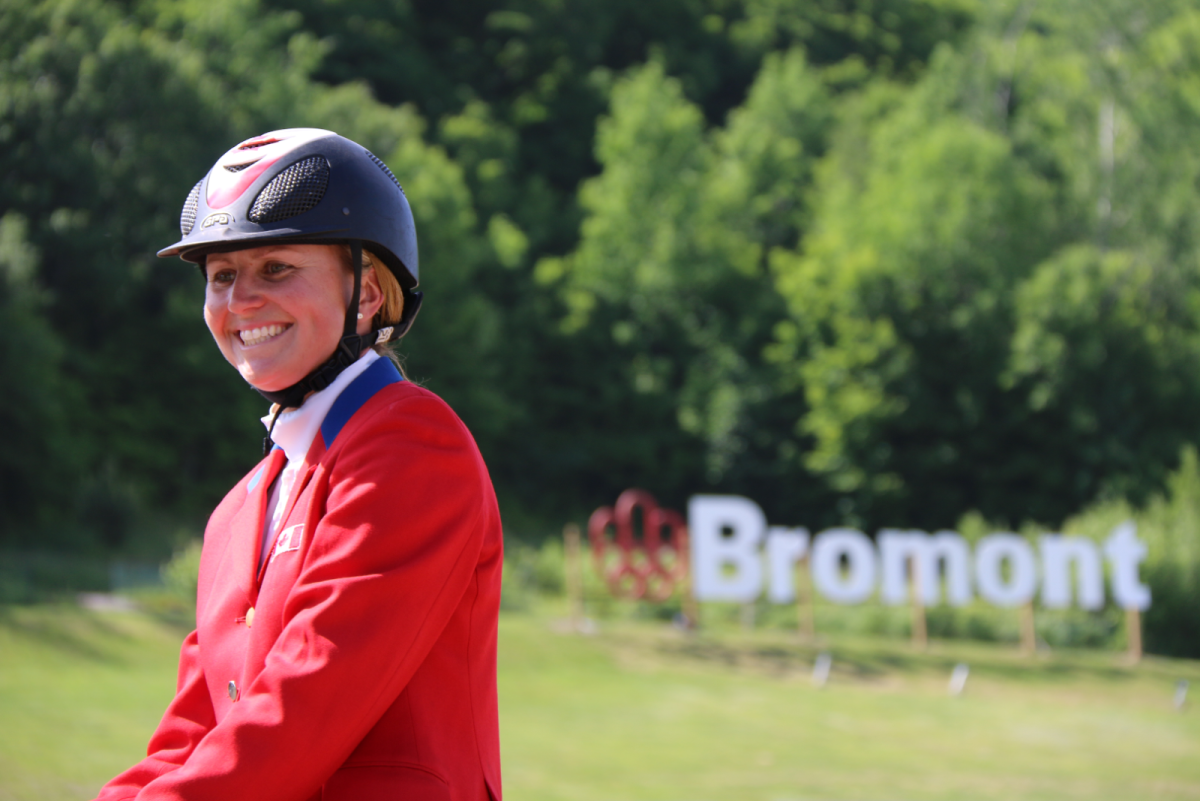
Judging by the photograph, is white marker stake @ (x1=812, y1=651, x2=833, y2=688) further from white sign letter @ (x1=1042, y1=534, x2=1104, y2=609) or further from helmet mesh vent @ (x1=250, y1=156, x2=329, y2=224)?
helmet mesh vent @ (x1=250, y1=156, x2=329, y2=224)

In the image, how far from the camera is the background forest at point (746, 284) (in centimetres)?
3281

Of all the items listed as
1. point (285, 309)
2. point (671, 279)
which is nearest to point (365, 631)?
point (285, 309)

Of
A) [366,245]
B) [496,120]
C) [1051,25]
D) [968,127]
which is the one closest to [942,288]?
[968,127]

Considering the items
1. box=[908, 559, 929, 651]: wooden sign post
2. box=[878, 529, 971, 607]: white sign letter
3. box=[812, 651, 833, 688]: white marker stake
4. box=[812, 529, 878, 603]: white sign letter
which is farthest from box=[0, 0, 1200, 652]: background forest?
box=[812, 651, 833, 688]: white marker stake

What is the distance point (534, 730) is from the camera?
539 inches

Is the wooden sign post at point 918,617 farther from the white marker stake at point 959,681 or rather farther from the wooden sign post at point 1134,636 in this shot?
the wooden sign post at point 1134,636

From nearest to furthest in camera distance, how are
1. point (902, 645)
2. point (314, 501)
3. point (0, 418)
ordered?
1. point (314, 501)
2. point (902, 645)
3. point (0, 418)

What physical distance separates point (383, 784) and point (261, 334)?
0.72 meters

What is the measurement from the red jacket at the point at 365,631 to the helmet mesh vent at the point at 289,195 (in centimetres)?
27

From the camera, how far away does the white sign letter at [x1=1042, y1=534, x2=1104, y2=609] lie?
22.8 meters

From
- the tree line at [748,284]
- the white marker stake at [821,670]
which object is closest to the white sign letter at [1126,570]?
the white marker stake at [821,670]

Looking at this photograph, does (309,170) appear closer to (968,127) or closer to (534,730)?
(534,730)

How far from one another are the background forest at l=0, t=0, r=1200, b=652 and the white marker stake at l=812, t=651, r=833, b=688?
15.9 metres

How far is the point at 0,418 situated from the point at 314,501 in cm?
2745
